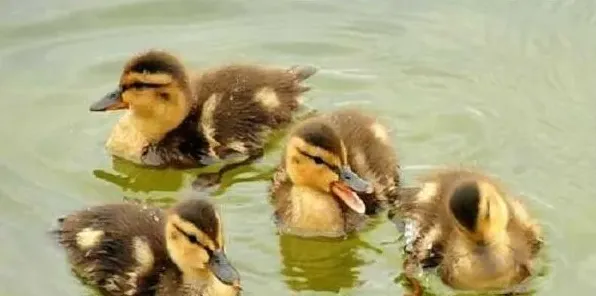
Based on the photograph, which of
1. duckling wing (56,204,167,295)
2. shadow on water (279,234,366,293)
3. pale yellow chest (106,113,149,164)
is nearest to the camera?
duckling wing (56,204,167,295)

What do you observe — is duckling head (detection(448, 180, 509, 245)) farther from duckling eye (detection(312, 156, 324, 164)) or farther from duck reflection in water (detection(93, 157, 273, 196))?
duck reflection in water (detection(93, 157, 273, 196))

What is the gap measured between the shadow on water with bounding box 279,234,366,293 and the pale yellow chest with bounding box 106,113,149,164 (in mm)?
703

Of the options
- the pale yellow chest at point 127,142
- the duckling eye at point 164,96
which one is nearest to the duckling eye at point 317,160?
the duckling eye at point 164,96

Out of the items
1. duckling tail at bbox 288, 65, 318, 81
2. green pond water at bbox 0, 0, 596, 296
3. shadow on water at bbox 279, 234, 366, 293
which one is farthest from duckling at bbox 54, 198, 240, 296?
duckling tail at bbox 288, 65, 318, 81

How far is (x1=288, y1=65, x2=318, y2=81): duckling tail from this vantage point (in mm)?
5557

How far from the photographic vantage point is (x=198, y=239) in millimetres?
4398

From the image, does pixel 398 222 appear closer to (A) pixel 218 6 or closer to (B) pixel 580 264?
(B) pixel 580 264

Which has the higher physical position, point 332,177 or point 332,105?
point 332,177

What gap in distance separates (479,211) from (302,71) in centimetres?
135

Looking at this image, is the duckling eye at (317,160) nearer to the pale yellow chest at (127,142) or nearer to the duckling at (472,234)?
the duckling at (472,234)

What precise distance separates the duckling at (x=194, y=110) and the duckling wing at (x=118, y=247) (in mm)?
605

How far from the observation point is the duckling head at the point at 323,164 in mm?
4793

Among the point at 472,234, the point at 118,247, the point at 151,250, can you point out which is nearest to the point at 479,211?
the point at 472,234

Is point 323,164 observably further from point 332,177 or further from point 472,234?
point 472,234
